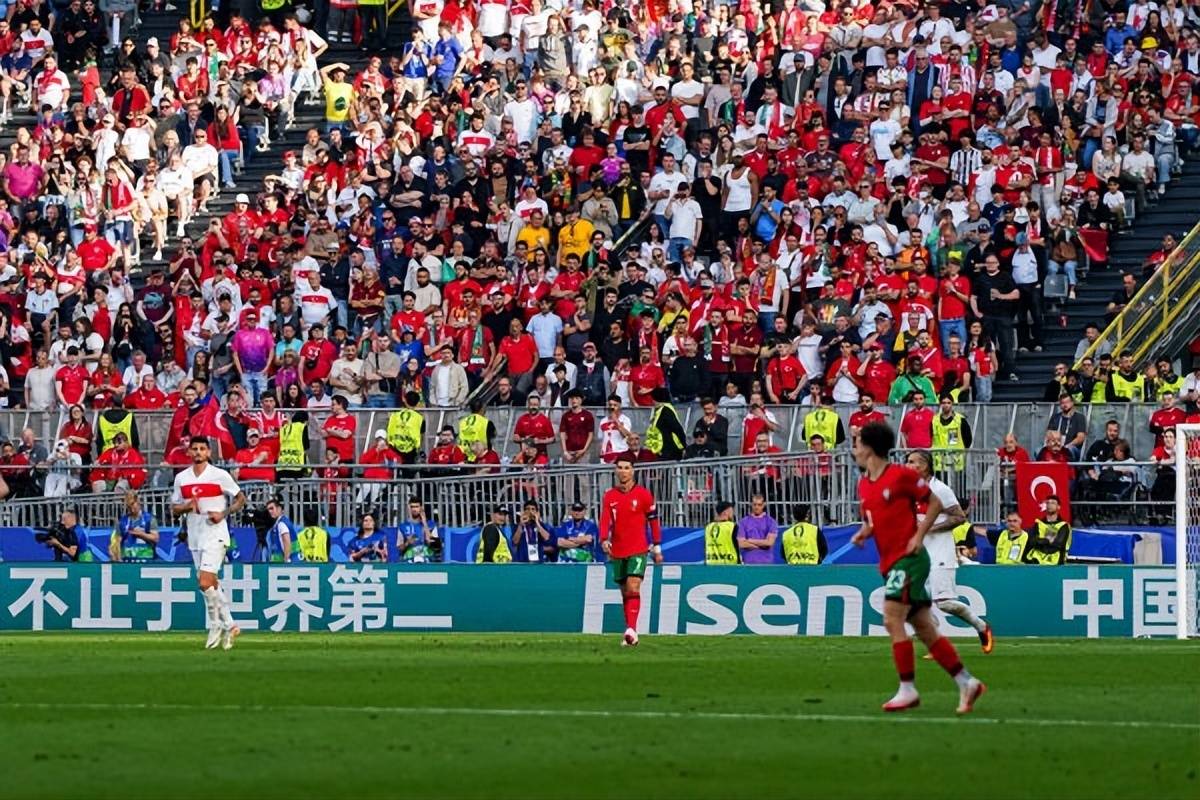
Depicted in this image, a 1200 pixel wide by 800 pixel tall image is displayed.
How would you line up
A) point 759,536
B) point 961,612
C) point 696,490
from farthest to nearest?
point 696,490
point 759,536
point 961,612

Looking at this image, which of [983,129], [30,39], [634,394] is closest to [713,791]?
[634,394]

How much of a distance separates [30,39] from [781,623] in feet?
75.0

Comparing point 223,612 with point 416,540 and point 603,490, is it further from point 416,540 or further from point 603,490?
point 603,490

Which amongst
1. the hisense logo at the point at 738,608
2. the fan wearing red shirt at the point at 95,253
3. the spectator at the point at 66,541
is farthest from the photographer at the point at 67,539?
the hisense logo at the point at 738,608

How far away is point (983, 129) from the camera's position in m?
34.6

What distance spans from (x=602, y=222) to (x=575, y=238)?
2.43 feet

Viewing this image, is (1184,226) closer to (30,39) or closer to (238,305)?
(238,305)

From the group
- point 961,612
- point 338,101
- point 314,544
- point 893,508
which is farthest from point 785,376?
point 893,508

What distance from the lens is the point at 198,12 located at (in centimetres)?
4534

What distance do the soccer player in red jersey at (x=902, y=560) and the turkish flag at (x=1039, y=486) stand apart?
13422 mm

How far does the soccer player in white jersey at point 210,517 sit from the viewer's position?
24.0 metres

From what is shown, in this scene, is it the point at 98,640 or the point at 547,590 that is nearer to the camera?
the point at 98,640

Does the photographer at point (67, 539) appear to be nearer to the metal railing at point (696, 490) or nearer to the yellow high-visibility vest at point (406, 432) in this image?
the metal railing at point (696, 490)

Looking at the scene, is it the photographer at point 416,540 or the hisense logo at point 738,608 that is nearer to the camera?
the hisense logo at point 738,608
